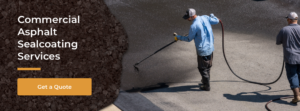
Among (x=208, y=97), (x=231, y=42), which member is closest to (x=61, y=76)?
(x=208, y=97)

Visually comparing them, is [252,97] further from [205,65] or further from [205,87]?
[205,65]

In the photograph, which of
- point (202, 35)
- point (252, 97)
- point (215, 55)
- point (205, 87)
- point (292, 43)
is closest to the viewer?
point (292, 43)

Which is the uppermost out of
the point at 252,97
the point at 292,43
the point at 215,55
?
the point at 292,43

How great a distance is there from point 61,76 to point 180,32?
10.7ft

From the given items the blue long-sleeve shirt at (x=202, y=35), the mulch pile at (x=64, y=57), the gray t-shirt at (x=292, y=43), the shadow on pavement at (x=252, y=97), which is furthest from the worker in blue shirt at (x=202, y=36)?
the mulch pile at (x=64, y=57)

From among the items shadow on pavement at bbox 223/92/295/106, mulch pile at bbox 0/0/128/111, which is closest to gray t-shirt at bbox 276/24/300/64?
shadow on pavement at bbox 223/92/295/106

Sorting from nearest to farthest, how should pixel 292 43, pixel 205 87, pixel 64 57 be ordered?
pixel 292 43 → pixel 205 87 → pixel 64 57

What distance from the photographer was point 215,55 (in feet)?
24.1

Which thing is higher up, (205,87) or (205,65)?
(205,65)

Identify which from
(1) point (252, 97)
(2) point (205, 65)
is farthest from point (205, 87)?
→ (1) point (252, 97)

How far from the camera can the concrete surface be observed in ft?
18.8

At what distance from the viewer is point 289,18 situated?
5367mm

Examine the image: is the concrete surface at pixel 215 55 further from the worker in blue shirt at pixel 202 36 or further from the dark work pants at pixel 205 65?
the worker in blue shirt at pixel 202 36

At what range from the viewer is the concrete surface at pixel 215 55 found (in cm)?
574
